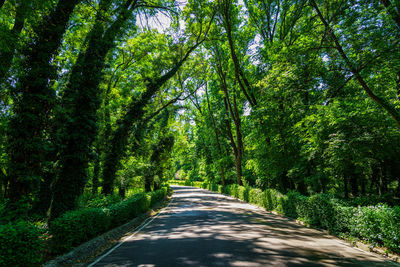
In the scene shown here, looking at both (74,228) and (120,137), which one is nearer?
(74,228)

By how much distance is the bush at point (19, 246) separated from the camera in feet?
11.6

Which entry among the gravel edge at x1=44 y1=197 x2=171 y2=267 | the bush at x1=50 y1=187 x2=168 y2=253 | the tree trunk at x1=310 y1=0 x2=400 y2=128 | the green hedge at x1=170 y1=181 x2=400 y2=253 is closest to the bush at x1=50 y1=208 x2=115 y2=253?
the bush at x1=50 y1=187 x2=168 y2=253

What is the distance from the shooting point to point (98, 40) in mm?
8430

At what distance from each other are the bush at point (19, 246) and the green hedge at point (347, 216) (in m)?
8.06

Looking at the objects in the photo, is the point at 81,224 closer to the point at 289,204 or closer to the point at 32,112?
the point at 32,112

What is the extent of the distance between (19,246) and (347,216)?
875cm

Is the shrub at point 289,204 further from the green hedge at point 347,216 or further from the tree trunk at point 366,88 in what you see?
the tree trunk at point 366,88

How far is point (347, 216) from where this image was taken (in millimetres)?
6820

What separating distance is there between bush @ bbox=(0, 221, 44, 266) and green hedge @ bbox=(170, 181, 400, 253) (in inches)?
317

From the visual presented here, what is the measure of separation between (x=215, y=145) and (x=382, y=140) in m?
26.2

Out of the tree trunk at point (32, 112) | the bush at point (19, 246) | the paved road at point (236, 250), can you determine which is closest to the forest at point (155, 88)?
the tree trunk at point (32, 112)

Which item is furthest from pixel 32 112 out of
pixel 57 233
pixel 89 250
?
pixel 89 250

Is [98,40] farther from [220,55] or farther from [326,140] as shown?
[220,55]

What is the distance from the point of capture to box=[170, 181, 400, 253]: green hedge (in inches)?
208
